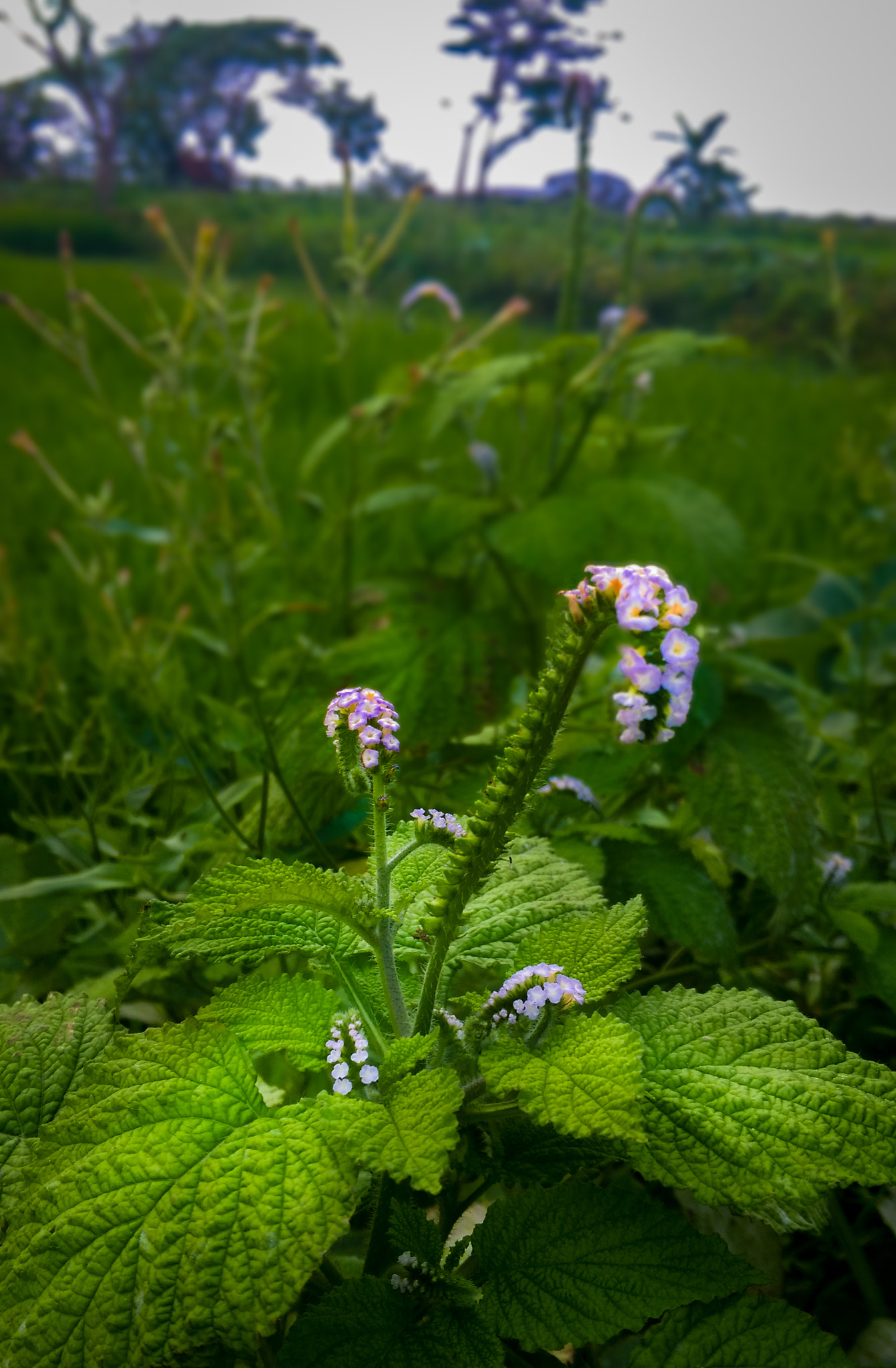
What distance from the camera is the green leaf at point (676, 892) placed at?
0.79m

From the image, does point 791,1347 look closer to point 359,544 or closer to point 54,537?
point 54,537

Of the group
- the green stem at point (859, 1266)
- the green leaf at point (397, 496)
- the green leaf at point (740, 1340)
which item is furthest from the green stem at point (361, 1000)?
the green leaf at point (397, 496)

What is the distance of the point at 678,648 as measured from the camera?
475mm

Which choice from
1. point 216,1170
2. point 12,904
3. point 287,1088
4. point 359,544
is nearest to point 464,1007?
point 287,1088

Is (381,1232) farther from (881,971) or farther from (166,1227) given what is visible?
(881,971)

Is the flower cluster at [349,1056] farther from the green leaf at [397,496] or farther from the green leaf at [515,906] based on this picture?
the green leaf at [397,496]

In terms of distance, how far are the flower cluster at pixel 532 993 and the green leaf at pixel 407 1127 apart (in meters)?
0.05

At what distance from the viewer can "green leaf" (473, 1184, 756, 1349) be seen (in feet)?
1.75

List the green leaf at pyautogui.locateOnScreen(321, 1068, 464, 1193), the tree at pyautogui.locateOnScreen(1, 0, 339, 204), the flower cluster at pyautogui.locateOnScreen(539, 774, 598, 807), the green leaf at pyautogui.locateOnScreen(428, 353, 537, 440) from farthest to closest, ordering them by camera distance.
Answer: the tree at pyautogui.locateOnScreen(1, 0, 339, 204) < the green leaf at pyautogui.locateOnScreen(428, 353, 537, 440) < the flower cluster at pyautogui.locateOnScreen(539, 774, 598, 807) < the green leaf at pyautogui.locateOnScreen(321, 1068, 464, 1193)

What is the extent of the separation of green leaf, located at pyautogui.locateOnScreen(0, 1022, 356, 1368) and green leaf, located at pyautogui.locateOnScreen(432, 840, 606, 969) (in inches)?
6.9

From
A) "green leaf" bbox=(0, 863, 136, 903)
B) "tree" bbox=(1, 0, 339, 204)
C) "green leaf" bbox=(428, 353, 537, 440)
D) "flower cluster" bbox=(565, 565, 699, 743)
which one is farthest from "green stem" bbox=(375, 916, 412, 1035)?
"tree" bbox=(1, 0, 339, 204)

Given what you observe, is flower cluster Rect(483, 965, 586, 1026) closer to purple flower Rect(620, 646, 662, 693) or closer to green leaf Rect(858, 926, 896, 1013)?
purple flower Rect(620, 646, 662, 693)

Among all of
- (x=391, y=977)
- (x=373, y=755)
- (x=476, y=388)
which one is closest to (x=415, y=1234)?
(x=391, y=977)

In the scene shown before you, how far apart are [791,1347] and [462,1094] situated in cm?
27
